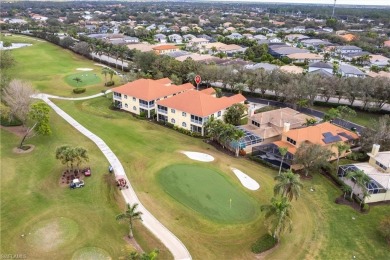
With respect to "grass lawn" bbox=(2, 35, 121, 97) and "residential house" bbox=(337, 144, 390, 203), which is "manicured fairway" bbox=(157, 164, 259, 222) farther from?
"grass lawn" bbox=(2, 35, 121, 97)

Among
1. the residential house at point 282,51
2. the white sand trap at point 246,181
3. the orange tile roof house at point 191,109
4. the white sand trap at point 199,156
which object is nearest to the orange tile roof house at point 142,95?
the orange tile roof house at point 191,109

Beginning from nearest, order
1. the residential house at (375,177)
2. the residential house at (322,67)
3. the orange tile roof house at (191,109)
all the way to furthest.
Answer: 1. the residential house at (375,177)
2. the orange tile roof house at (191,109)
3. the residential house at (322,67)

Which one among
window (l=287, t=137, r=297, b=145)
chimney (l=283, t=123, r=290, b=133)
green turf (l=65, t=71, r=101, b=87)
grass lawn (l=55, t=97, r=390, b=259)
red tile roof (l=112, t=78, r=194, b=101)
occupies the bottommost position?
grass lawn (l=55, t=97, r=390, b=259)

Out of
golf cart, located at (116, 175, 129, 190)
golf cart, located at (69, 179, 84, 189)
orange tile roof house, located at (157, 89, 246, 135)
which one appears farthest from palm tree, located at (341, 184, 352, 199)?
golf cart, located at (69, 179, 84, 189)

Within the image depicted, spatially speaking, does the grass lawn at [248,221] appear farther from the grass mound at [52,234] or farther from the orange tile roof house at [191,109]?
the grass mound at [52,234]

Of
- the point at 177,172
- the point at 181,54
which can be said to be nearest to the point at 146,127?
the point at 177,172

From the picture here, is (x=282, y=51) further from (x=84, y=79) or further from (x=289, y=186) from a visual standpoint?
(x=289, y=186)

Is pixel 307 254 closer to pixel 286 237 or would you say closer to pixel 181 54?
pixel 286 237
